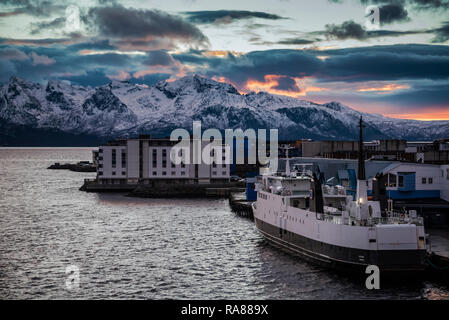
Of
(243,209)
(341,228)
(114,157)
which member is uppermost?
(114,157)

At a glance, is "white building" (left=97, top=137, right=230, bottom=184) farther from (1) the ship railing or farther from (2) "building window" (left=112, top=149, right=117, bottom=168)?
(1) the ship railing

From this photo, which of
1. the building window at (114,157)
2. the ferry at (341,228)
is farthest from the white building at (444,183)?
the building window at (114,157)

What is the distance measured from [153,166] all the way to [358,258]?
7959cm

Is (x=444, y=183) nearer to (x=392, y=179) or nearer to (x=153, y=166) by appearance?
(x=392, y=179)

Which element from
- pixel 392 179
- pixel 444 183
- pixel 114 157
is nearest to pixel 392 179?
pixel 392 179

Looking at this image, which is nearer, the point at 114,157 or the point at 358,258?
the point at 358,258

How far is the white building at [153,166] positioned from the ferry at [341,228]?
61.3m

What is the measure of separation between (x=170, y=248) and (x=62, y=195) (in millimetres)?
59113

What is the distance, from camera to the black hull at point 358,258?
110ft

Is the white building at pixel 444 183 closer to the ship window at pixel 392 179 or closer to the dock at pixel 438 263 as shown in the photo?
the ship window at pixel 392 179

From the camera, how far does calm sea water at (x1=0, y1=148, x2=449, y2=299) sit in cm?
3400

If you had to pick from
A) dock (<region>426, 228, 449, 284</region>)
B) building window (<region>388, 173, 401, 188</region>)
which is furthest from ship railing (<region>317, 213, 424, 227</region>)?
Result: building window (<region>388, 173, 401, 188</region>)

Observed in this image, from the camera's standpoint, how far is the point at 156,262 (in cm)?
4256
